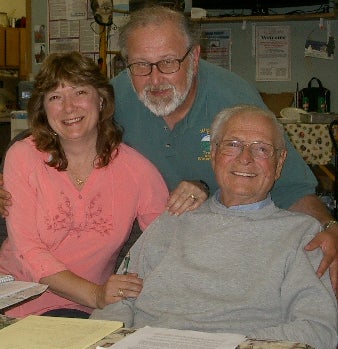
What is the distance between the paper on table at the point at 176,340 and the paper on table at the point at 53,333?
5cm

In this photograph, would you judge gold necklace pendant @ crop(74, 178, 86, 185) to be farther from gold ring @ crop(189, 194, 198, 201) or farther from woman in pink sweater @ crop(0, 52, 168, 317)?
gold ring @ crop(189, 194, 198, 201)

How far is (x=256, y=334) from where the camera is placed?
4.79 feet

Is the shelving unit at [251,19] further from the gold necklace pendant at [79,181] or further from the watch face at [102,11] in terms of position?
the gold necklace pendant at [79,181]

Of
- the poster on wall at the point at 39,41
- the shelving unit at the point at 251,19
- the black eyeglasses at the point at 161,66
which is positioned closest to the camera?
the black eyeglasses at the point at 161,66

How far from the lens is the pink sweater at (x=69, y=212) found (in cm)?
198

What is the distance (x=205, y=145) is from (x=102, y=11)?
3.14m

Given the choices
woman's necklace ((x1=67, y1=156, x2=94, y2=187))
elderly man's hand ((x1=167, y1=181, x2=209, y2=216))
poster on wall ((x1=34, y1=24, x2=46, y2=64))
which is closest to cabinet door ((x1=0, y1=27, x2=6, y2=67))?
poster on wall ((x1=34, y1=24, x2=46, y2=64))

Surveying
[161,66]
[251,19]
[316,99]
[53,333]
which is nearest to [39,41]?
[251,19]

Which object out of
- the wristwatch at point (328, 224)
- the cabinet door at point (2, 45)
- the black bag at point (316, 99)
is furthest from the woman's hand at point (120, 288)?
the cabinet door at point (2, 45)

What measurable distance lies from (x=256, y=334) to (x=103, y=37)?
411 centimetres

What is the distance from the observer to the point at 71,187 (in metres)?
2.01

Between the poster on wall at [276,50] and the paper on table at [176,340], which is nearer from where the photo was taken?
the paper on table at [176,340]

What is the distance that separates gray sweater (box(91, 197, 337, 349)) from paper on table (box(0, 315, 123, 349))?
1.38 feet

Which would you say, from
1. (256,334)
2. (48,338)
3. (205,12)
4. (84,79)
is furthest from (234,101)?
(205,12)
